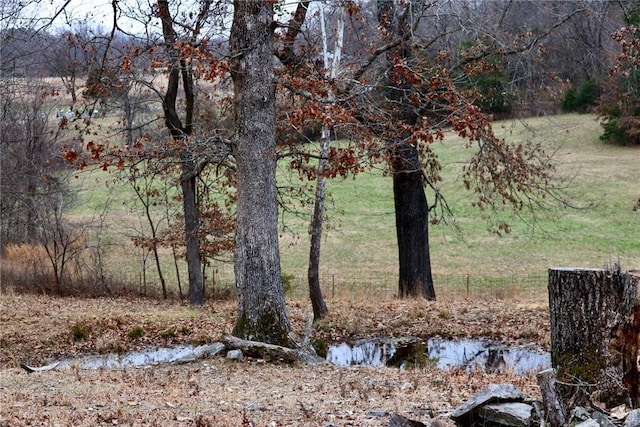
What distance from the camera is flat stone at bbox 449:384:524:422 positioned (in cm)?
659

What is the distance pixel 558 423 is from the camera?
6125 mm

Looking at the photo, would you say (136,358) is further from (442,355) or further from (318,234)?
(442,355)

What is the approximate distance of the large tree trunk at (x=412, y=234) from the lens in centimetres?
1955

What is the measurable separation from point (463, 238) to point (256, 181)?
2036 centimetres

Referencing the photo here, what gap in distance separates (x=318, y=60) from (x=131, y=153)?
12.7 ft

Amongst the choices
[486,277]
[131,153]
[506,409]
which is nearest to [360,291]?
[486,277]

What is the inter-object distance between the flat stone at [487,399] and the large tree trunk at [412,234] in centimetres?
1272

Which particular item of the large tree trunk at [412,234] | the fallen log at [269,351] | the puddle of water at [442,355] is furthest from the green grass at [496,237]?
the fallen log at [269,351]

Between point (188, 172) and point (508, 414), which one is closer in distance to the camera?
point (508, 414)

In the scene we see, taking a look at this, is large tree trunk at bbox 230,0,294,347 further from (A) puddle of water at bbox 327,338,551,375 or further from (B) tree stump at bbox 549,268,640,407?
(B) tree stump at bbox 549,268,640,407

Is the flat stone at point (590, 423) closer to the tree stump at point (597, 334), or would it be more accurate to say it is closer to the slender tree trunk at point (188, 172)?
the tree stump at point (597, 334)

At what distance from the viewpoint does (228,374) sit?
1073 centimetres

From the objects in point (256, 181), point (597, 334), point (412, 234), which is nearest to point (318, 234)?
point (256, 181)

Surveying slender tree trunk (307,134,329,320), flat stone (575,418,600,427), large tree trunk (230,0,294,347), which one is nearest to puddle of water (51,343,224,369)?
large tree trunk (230,0,294,347)
